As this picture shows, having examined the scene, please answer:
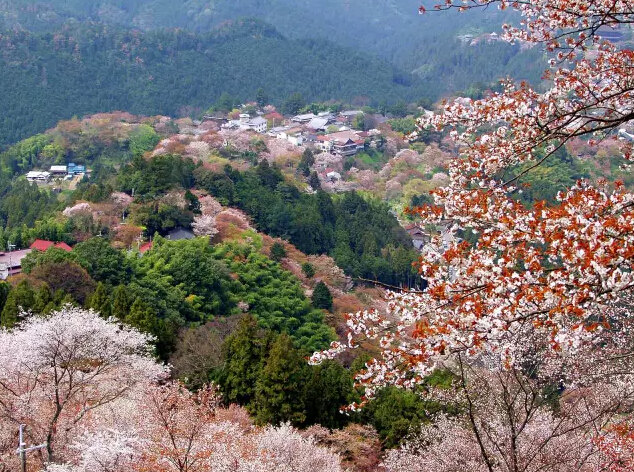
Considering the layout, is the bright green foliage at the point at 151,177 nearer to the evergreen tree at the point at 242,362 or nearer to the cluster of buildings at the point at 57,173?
the evergreen tree at the point at 242,362

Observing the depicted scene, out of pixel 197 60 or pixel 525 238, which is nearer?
pixel 525 238

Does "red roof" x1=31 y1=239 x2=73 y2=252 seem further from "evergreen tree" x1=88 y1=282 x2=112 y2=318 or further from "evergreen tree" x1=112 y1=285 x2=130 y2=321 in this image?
"evergreen tree" x1=112 y1=285 x2=130 y2=321

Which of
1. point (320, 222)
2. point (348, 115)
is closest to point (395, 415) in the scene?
point (320, 222)

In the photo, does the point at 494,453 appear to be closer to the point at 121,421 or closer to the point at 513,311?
the point at 121,421

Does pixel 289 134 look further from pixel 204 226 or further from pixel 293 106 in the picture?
pixel 204 226

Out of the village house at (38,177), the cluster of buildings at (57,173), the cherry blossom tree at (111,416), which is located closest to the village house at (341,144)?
the cluster of buildings at (57,173)

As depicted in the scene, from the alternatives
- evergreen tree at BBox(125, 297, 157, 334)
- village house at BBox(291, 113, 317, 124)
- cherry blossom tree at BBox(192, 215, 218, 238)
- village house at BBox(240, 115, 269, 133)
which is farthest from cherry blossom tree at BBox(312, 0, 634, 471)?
village house at BBox(291, 113, 317, 124)
